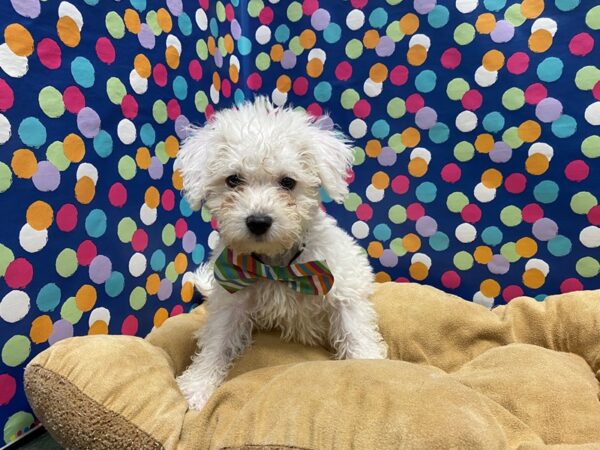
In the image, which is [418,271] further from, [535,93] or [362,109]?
[535,93]

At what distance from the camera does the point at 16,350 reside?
1509 mm

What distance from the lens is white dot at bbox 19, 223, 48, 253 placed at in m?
1.52

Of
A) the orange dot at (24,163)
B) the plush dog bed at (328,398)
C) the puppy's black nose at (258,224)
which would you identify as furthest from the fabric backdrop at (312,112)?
Answer: the puppy's black nose at (258,224)

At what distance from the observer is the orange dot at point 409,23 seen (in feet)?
7.20

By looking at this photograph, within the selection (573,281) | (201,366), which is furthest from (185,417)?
(573,281)

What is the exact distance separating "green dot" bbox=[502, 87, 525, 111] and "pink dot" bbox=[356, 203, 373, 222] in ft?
2.61

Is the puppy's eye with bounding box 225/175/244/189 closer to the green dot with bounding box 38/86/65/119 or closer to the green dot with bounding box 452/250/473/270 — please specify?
the green dot with bounding box 38/86/65/119

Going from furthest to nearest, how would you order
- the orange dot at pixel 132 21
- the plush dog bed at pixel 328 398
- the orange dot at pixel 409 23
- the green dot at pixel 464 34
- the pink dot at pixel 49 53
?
1. the orange dot at pixel 409 23
2. the green dot at pixel 464 34
3. the orange dot at pixel 132 21
4. the pink dot at pixel 49 53
5. the plush dog bed at pixel 328 398

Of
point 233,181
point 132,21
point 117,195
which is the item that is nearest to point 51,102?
point 117,195

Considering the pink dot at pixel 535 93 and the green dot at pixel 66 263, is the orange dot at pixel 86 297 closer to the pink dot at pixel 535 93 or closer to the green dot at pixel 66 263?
the green dot at pixel 66 263

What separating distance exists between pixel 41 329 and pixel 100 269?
12.0 inches

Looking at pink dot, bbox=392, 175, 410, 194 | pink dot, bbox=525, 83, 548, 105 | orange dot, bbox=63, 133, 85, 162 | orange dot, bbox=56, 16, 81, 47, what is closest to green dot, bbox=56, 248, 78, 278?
orange dot, bbox=63, 133, 85, 162

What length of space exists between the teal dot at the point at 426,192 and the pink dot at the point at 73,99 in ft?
5.00

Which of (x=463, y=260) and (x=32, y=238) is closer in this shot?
(x=32, y=238)
